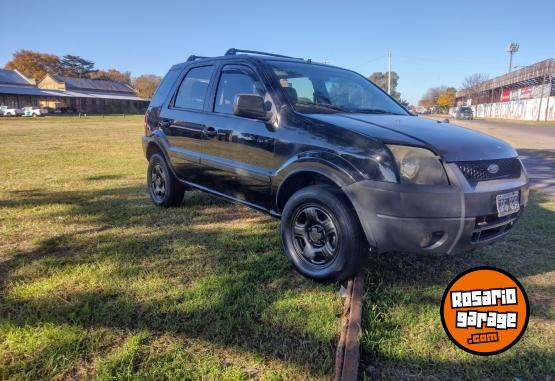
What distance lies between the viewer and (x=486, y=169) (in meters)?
3.06

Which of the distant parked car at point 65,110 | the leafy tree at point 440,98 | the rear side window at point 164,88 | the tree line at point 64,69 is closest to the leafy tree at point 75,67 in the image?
the tree line at point 64,69

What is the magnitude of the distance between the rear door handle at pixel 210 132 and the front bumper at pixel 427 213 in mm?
1865

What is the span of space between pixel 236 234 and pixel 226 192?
467 mm

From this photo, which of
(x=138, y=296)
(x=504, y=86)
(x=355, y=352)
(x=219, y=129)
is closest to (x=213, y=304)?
(x=138, y=296)

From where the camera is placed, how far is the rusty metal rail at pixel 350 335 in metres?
2.21

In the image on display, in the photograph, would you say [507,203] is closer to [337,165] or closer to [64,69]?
[337,165]

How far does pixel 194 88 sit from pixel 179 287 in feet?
8.37

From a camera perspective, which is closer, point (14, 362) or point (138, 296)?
point (14, 362)

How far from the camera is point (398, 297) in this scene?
3.16 metres

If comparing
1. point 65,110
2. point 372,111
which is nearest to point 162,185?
point 372,111

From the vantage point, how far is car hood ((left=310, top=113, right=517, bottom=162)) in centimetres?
298

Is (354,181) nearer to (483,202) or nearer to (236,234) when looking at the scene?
(483,202)

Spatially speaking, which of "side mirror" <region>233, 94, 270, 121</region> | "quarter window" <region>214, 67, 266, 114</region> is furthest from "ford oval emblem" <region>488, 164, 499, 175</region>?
"quarter window" <region>214, 67, 266, 114</region>

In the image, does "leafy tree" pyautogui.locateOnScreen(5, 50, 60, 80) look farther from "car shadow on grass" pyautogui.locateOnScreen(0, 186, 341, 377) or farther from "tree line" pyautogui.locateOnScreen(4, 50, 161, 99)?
"car shadow on grass" pyautogui.locateOnScreen(0, 186, 341, 377)
